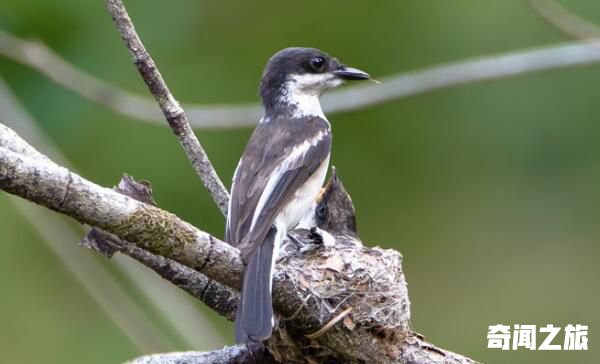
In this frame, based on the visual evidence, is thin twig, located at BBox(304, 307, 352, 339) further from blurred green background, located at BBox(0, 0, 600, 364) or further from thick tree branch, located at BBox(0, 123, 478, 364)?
blurred green background, located at BBox(0, 0, 600, 364)

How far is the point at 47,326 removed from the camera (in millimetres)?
6852

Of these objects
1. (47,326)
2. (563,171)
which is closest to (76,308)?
(47,326)

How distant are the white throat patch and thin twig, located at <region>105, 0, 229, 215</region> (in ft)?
4.39

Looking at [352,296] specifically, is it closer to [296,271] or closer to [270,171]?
[296,271]

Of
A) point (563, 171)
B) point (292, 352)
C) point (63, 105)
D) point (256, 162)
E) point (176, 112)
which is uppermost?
point (563, 171)

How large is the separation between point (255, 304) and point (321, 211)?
1.64m

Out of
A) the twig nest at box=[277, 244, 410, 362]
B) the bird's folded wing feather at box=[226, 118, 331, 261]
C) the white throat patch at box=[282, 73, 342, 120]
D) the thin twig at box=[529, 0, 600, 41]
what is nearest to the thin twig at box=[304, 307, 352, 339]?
the twig nest at box=[277, 244, 410, 362]

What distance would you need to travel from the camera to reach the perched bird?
3.50 m

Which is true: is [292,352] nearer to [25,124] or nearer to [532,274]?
[25,124]

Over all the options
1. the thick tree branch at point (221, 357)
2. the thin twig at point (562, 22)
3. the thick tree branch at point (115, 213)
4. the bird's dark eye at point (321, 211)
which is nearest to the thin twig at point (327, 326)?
the thick tree branch at point (221, 357)

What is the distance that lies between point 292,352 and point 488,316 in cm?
373

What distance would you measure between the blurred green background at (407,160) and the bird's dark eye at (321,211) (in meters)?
1.64

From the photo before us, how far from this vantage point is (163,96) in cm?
376

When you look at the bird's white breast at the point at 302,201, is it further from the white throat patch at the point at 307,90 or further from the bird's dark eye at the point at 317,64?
the bird's dark eye at the point at 317,64
